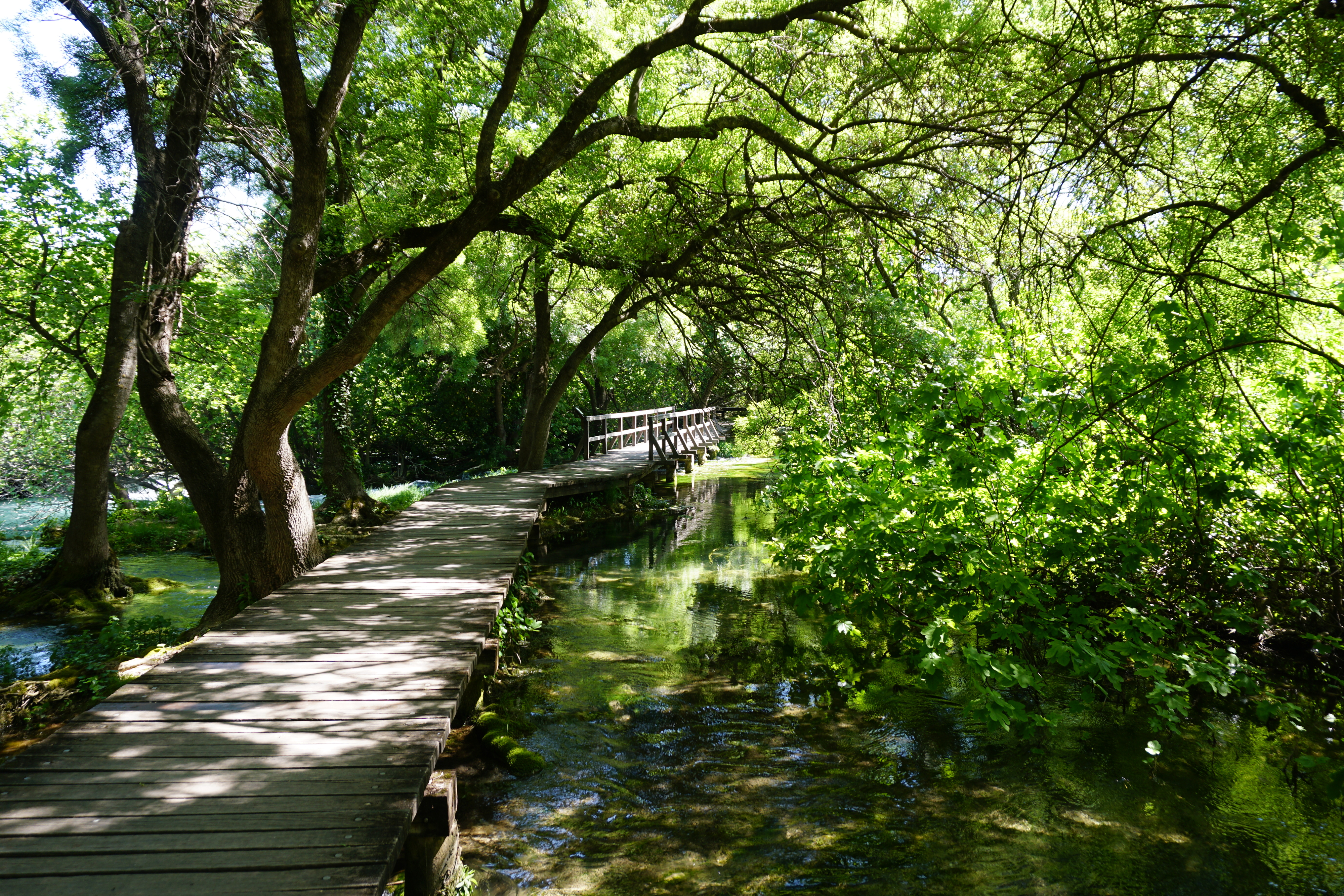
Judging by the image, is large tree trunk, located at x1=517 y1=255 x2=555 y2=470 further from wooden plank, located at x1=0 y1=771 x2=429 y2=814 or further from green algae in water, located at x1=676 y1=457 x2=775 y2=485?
wooden plank, located at x1=0 y1=771 x2=429 y2=814

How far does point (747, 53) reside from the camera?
24.7ft

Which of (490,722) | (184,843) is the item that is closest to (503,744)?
(490,722)

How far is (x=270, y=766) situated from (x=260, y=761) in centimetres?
8

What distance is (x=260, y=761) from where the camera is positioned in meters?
3.37

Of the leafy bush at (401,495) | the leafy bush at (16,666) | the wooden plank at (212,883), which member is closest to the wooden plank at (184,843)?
the wooden plank at (212,883)

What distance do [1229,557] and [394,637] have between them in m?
5.75

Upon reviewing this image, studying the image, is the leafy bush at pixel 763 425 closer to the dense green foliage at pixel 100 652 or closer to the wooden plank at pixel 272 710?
the wooden plank at pixel 272 710

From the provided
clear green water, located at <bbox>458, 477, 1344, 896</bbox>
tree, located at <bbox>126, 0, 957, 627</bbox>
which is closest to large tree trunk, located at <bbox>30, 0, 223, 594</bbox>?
tree, located at <bbox>126, 0, 957, 627</bbox>

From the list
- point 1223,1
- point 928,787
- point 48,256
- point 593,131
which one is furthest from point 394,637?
point 48,256

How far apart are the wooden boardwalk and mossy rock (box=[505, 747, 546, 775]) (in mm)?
916

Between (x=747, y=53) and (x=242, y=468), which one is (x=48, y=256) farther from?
(x=747, y=53)

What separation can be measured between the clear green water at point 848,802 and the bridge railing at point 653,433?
10826mm

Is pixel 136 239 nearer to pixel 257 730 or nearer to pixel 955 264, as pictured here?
pixel 257 730

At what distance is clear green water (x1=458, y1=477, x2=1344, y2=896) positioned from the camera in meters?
4.10
